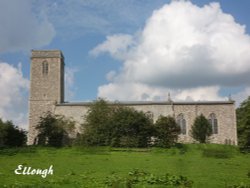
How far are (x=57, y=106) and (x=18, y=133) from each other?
27.4ft

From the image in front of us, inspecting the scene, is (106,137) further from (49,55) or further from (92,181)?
(92,181)

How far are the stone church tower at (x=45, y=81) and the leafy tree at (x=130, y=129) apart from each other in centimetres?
1992

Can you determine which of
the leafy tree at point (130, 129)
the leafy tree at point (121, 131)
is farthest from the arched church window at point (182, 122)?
the leafy tree at point (130, 129)

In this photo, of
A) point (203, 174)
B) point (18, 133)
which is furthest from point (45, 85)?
point (203, 174)

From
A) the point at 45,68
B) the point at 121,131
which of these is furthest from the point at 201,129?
the point at 45,68

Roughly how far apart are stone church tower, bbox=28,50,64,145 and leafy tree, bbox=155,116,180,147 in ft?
74.5

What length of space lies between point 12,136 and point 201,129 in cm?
3027

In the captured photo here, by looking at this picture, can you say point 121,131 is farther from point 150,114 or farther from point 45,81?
point 45,81

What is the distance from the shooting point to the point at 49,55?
7550cm

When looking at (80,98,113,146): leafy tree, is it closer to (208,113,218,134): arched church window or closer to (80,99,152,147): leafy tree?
(80,99,152,147): leafy tree

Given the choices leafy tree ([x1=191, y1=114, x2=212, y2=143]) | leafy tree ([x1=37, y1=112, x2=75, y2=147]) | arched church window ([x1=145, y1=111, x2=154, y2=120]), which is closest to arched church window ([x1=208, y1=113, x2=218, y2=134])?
leafy tree ([x1=191, y1=114, x2=212, y2=143])

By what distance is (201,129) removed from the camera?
2719 inches

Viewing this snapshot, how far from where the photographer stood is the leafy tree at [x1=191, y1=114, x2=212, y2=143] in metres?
69.0

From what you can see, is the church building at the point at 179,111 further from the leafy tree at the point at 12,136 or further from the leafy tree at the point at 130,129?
the leafy tree at the point at 130,129
